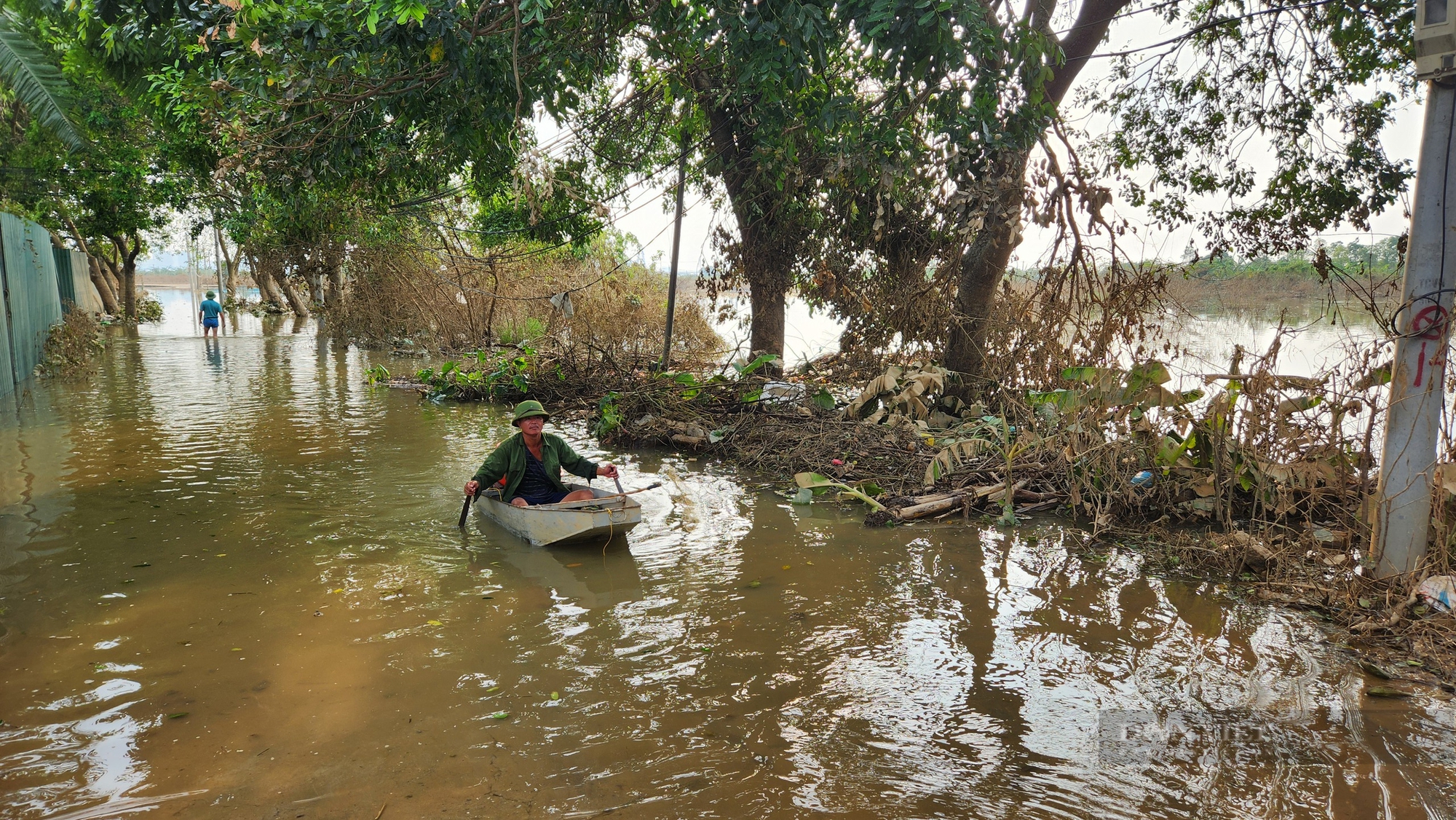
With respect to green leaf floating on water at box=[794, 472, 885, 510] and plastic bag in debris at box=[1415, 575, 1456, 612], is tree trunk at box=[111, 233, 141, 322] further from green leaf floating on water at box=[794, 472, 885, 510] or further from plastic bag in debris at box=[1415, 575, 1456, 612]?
plastic bag in debris at box=[1415, 575, 1456, 612]

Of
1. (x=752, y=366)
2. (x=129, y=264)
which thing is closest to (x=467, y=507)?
(x=752, y=366)

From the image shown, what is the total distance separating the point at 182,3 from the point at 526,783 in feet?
21.4

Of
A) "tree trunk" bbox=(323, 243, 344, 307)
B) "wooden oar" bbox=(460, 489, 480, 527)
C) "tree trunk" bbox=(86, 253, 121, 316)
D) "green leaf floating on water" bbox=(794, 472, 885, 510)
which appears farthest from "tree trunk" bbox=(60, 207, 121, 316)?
"green leaf floating on water" bbox=(794, 472, 885, 510)

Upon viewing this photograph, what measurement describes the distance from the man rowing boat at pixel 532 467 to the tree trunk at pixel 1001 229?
4371 mm

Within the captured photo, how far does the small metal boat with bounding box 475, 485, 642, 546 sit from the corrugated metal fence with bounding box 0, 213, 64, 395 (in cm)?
980

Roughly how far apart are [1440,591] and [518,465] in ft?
21.2

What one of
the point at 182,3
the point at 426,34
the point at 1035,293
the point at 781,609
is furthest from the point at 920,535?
the point at 182,3

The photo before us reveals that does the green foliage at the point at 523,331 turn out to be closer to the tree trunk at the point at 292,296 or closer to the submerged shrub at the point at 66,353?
the submerged shrub at the point at 66,353

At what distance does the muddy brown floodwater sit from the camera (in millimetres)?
3701

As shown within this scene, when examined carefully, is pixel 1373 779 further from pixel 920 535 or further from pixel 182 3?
pixel 182 3

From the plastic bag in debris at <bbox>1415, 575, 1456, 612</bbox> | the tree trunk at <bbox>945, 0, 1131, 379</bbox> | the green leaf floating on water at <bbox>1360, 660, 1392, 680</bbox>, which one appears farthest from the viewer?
the tree trunk at <bbox>945, 0, 1131, 379</bbox>

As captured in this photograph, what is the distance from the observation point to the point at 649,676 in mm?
4848

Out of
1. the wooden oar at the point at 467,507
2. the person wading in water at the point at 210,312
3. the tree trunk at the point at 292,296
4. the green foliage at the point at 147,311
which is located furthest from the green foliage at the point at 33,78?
the green foliage at the point at 147,311

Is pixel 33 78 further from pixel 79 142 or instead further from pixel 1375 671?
pixel 1375 671
